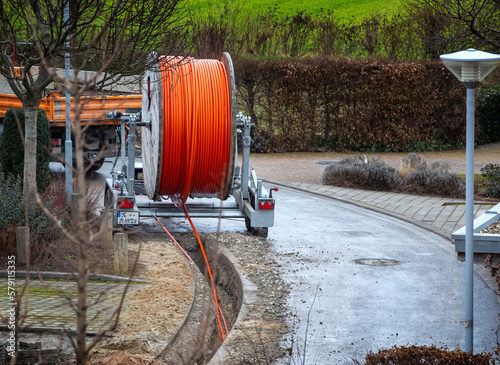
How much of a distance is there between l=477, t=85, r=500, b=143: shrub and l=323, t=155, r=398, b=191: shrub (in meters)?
9.43

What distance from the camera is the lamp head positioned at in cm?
575

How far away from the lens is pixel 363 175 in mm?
16609

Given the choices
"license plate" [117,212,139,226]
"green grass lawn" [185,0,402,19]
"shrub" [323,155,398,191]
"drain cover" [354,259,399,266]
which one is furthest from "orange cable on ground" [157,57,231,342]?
"green grass lawn" [185,0,402,19]

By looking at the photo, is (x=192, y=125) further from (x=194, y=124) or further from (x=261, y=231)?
(x=261, y=231)

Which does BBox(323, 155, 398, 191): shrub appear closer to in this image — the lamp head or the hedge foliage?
the hedge foliage

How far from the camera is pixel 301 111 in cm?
2372

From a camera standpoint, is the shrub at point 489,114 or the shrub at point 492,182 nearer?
the shrub at point 492,182

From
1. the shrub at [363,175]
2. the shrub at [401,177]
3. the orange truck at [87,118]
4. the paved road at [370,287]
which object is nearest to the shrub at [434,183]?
the shrub at [401,177]

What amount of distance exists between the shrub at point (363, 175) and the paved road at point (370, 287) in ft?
10.7

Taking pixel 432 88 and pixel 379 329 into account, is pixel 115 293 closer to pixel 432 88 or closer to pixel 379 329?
pixel 379 329

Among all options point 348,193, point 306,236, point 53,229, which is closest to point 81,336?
point 53,229

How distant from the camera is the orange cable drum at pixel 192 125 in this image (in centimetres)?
1018

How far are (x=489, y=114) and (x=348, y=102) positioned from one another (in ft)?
18.1

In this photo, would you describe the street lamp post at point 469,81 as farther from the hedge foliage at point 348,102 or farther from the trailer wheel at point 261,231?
the hedge foliage at point 348,102
